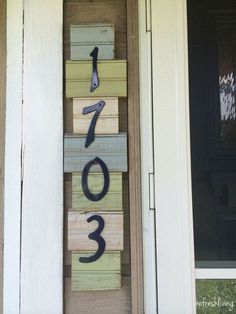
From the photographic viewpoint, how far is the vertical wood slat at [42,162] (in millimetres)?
1825

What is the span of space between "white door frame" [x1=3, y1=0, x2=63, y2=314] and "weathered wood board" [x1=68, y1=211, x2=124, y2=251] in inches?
2.3

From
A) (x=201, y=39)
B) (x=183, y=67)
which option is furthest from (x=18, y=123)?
(x=201, y=39)

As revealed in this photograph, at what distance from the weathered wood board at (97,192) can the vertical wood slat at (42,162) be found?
0.07 metres

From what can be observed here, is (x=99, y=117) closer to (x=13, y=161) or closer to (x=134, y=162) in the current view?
(x=134, y=162)

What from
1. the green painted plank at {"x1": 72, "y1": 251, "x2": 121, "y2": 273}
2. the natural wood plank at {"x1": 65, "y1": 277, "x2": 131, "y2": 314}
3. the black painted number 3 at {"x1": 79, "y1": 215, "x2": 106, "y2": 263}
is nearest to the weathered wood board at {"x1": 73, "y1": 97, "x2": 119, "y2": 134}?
the black painted number 3 at {"x1": 79, "y1": 215, "x2": 106, "y2": 263}

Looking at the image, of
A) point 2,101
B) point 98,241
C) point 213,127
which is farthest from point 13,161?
point 213,127

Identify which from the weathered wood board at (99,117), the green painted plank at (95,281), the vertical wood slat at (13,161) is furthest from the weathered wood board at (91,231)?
the weathered wood board at (99,117)

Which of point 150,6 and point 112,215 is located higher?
point 150,6

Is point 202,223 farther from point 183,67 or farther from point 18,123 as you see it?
point 18,123

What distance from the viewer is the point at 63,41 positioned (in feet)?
6.19

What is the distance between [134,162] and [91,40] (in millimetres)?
518

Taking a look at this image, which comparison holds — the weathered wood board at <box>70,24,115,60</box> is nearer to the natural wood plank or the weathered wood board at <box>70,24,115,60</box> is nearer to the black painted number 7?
the black painted number 7

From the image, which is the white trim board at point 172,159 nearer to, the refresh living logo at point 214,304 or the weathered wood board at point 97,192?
the refresh living logo at point 214,304

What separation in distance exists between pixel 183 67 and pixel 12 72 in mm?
694
